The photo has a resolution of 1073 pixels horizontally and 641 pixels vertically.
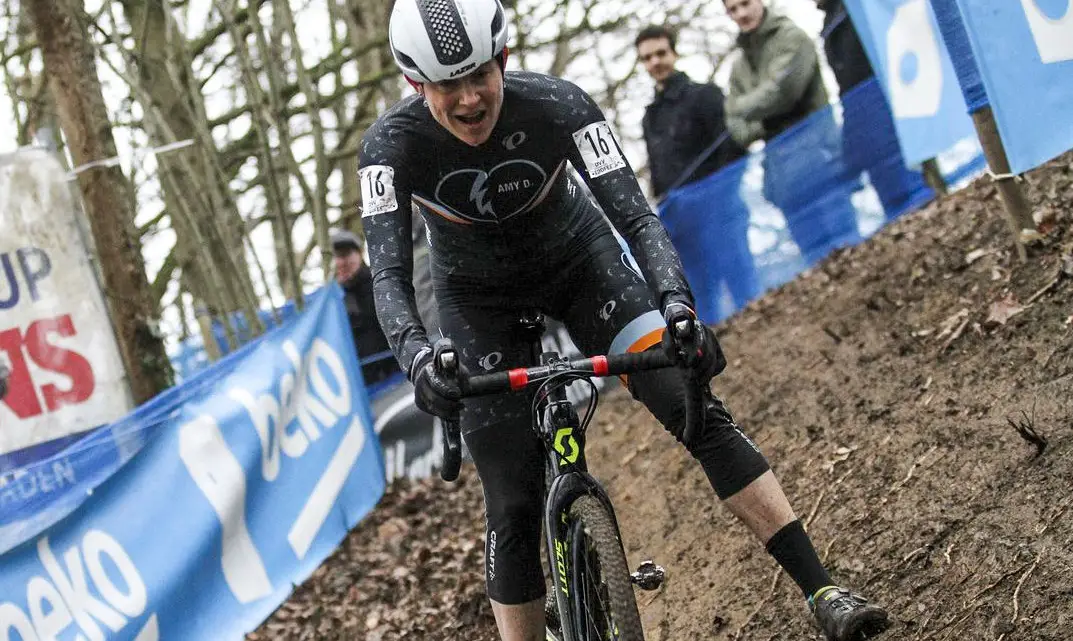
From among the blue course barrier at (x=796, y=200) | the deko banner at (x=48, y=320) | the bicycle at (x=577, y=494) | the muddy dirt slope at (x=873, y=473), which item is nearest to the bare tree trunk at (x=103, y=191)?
the deko banner at (x=48, y=320)

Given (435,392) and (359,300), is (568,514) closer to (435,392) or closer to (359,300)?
(435,392)

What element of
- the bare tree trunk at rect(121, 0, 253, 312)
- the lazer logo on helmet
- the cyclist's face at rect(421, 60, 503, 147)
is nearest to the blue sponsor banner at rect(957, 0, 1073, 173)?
the cyclist's face at rect(421, 60, 503, 147)

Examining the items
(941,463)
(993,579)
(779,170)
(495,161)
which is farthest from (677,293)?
(779,170)

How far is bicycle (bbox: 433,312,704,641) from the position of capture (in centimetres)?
330

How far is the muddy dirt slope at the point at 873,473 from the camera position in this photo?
4.07m

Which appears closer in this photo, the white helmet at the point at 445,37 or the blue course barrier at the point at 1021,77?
the white helmet at the point at 445,37

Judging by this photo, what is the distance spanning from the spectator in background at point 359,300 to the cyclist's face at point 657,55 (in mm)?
2714

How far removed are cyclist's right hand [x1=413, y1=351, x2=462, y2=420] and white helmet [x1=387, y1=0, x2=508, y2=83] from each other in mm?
987

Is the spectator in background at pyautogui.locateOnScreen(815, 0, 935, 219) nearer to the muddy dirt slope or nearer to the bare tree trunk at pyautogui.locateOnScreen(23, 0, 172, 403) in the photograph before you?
the muddy dirt slope

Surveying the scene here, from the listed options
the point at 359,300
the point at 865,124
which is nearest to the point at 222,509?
the point at 359,300


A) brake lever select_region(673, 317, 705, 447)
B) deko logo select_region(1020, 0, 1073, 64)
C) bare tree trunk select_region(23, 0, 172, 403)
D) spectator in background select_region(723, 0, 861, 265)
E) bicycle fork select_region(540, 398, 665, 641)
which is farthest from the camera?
spectator in background select_region(723, 0, 861, 265)

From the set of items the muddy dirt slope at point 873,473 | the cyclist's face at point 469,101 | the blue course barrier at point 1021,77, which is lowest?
the muddy dirt slope at point 873,473

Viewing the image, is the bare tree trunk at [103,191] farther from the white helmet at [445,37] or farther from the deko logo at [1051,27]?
the deko logo at [1051,27]

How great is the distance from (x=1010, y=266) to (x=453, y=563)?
3619mm
